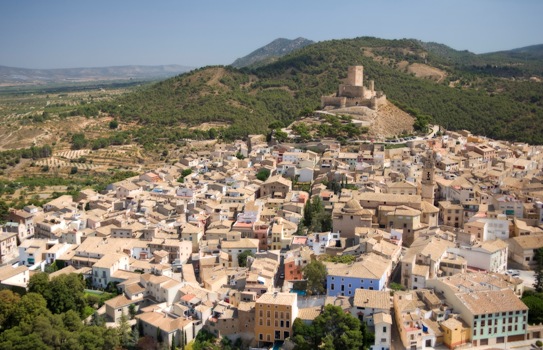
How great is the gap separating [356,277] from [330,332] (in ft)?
7.89

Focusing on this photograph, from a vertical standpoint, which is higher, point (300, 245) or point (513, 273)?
point (300, 245)

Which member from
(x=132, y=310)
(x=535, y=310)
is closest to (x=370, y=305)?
(x=535, y=310)

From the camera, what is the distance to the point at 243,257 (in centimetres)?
2041

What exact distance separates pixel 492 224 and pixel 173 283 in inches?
464

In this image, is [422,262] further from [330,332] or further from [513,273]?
[330,332]

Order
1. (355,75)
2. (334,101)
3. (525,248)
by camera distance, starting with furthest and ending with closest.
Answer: (355,75), (334,101), (525,248)

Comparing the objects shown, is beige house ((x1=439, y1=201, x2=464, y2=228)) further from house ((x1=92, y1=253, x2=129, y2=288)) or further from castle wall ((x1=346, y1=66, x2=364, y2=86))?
castle wall ((x1=346, y1=66, x2=364, y2=86))

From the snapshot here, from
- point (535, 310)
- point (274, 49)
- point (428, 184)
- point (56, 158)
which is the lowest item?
point (56, 158)

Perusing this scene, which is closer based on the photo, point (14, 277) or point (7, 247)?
point (14, 277)

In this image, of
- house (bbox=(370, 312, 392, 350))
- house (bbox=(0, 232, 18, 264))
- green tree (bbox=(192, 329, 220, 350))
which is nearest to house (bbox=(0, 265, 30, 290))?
house (bbox=(0, 232, 18, 264))

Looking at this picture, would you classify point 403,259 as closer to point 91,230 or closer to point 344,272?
point 344,272

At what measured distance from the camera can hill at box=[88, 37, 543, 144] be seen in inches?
1911

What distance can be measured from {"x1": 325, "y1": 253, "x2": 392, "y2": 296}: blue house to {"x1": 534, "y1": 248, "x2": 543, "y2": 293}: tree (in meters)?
4.72

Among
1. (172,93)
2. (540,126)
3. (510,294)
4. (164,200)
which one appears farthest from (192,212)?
(172,93)
